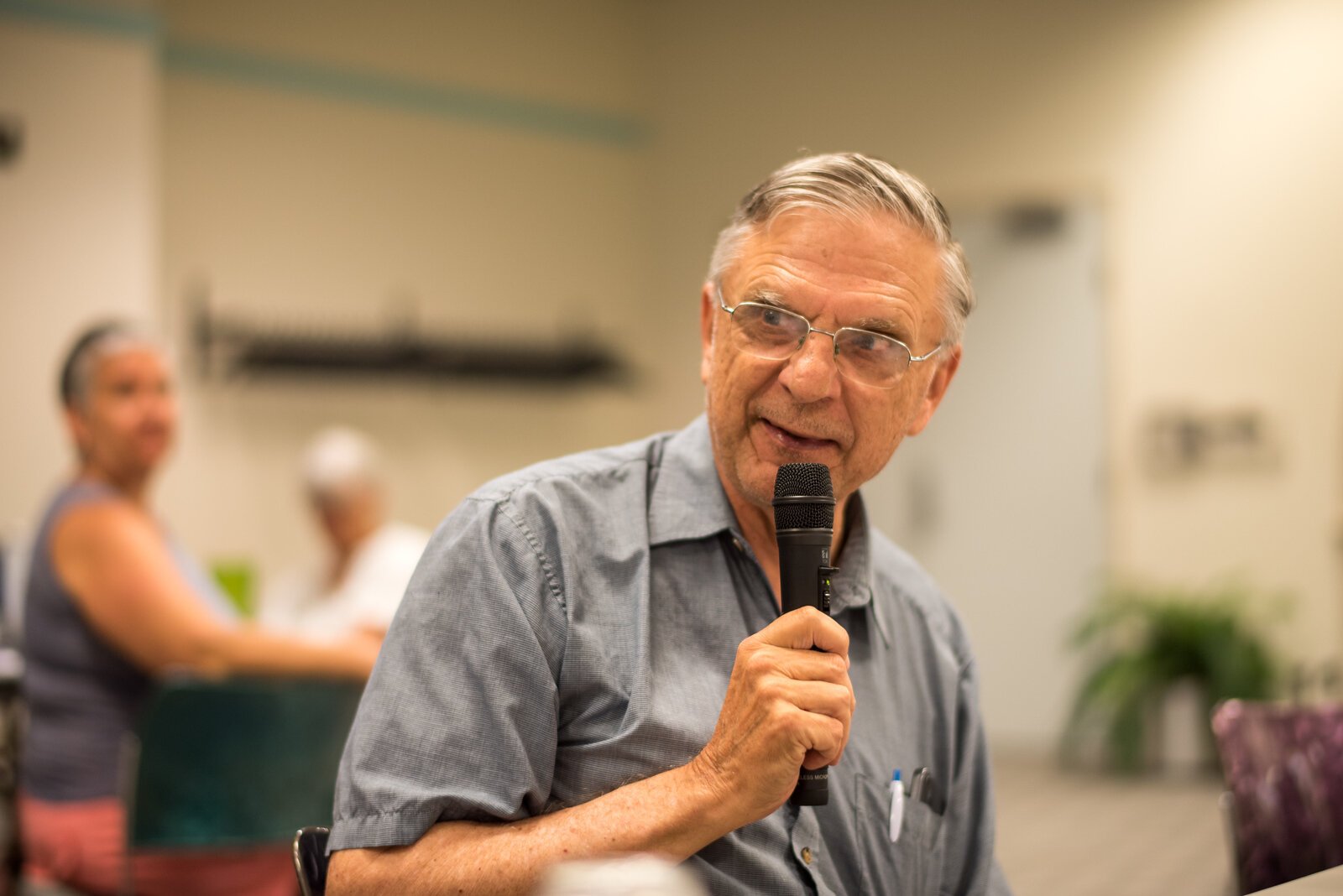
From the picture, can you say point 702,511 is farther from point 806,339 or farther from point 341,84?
point 341,84

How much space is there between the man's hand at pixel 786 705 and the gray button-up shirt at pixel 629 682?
0.51ft

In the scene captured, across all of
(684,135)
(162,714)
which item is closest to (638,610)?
(162,714)

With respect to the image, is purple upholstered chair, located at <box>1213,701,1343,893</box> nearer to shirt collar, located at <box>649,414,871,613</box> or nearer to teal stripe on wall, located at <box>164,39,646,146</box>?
shirt collar, located at <box>649,414,871,613</box>

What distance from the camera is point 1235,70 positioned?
6.11 meters

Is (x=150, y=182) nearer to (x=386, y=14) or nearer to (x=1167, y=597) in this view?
(x=386, y=14)

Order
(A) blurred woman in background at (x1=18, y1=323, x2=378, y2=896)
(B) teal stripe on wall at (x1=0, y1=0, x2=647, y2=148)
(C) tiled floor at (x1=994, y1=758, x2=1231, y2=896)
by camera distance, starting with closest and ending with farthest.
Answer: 1. (A) blurred woman in background at (x1=18, y1=323, x2=378, y2=896)
2. (C) tiled floor at (x1=994, y1=758, x2=1231, y2=896)
3. (B) teal stripe on wall at (x1=0, y1=0, x2=647, y2=148)

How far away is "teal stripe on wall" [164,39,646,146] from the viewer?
20.6ft

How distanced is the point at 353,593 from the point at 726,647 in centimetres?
277

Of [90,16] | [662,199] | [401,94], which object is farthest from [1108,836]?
[90,16]

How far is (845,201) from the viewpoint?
1384 millimetres

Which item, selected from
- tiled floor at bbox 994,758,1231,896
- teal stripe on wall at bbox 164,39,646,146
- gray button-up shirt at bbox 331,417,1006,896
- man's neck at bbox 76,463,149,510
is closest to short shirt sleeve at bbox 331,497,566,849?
gray button-up shirt at bbox 331,417,1006,896

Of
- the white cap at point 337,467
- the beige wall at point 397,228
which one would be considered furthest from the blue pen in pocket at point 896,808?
the beige wall at point 397,228

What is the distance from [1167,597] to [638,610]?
17.3ft

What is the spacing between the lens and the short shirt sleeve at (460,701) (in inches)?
46.1
